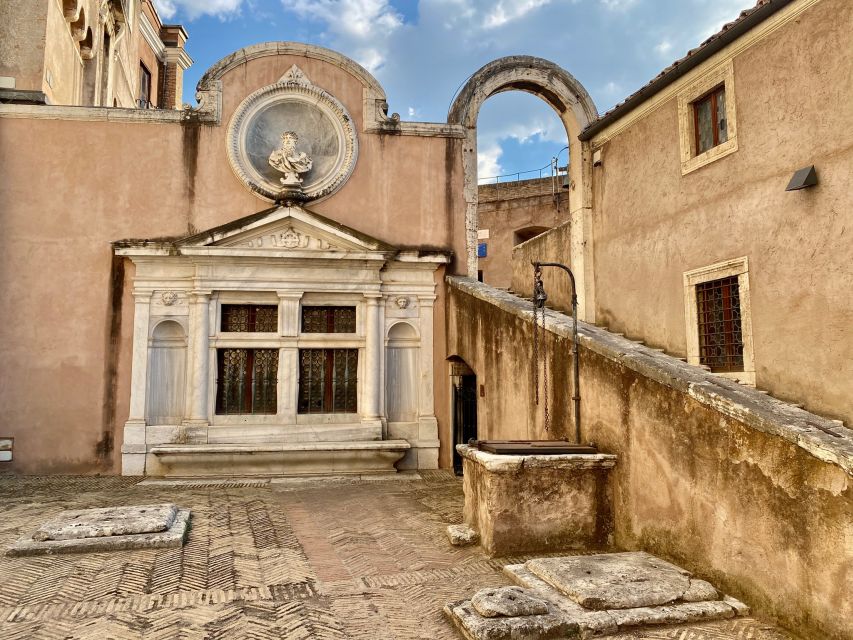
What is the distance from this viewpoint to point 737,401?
15.9ft

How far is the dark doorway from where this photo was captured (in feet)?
40.2

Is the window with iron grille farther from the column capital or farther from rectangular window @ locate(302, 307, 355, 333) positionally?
the column capital

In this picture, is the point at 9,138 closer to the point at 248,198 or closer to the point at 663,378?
the point at 248,198

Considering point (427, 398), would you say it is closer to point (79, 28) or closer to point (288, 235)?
point (288, 235)

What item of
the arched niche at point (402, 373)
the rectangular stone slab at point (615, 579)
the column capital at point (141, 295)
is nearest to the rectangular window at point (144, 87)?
the column capital at point (141, 295)

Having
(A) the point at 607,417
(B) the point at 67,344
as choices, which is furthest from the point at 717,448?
(B) the point at 67,344

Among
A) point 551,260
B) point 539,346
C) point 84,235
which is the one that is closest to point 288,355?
point 84,235

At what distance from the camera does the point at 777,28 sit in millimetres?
7727

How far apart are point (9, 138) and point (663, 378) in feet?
39.9

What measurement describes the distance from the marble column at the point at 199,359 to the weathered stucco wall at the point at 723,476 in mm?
6811

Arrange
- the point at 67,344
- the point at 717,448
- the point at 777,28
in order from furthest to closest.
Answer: the point at 67,344 → the point at 777,28 → the point at 717,448

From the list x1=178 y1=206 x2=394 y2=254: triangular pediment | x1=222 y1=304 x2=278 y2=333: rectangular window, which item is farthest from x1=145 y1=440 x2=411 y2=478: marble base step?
x1=178 y1=206 x2=394 y2=254: triangular pediment

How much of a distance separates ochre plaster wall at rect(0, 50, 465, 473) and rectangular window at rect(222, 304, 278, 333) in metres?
1.70

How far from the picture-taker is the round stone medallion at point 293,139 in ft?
40.5
